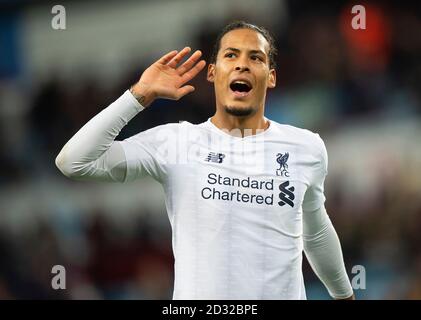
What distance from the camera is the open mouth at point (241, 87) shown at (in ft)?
14.7

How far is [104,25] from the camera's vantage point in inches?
382

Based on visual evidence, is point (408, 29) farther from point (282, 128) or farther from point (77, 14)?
point (282, 128)

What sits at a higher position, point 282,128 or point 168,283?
point 282,128

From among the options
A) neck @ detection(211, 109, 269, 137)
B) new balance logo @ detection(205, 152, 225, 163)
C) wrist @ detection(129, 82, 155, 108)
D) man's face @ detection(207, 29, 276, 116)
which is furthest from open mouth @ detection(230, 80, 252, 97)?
wrist @ detection(129, 82, 155, 108)

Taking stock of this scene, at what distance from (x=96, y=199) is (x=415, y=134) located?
9.94 ft

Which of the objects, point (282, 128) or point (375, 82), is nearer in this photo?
point (282, 128)

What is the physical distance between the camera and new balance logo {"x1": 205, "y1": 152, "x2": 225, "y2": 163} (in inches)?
173

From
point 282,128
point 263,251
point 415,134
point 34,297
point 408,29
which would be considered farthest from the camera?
point 408,29

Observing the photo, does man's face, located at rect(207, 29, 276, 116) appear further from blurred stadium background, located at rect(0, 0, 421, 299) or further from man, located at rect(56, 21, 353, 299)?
blurred stadium background, located at rect(0, 0, 421, 299)

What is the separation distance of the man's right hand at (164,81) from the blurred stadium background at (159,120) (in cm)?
371

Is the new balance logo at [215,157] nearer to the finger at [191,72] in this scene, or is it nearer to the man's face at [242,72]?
the man's face at [242,72]

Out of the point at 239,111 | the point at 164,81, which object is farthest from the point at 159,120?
the point at 164,81

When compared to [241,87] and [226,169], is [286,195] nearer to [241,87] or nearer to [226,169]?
[226,169]

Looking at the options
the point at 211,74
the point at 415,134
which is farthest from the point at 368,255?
the point at 211,74
